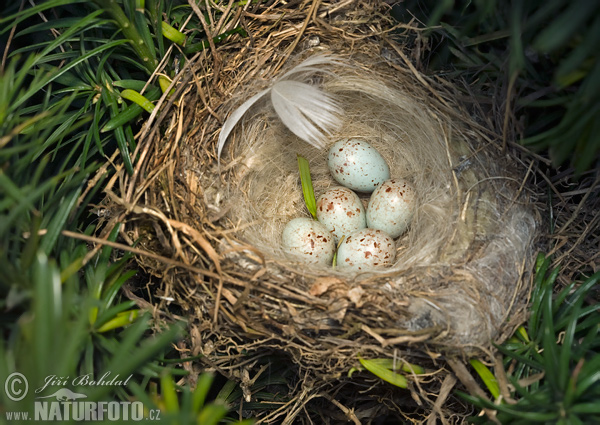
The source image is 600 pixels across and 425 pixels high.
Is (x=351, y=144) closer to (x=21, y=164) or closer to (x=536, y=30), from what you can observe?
(x=536, y=30)

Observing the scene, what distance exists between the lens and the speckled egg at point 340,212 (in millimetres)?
1724

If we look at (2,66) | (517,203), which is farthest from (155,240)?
(517,203)

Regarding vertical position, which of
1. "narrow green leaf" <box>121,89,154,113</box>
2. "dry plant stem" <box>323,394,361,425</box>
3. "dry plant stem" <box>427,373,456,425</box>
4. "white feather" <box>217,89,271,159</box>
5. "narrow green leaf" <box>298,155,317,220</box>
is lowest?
"dry plant stem" <box>323,394,361,425</box>

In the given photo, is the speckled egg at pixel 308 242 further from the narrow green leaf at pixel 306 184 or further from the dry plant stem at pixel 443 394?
the dry plant stem at pixel 443 394

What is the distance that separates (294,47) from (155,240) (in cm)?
77

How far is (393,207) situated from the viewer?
1.65 meters

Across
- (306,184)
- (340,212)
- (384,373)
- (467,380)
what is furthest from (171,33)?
(467,380)

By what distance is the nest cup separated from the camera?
127cm

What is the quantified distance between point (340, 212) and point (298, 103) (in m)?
0.41

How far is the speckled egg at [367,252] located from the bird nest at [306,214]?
58mm

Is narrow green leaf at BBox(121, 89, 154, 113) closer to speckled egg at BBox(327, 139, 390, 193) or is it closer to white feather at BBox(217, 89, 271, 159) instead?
white feather at BBox(217, 89, 271, 159)

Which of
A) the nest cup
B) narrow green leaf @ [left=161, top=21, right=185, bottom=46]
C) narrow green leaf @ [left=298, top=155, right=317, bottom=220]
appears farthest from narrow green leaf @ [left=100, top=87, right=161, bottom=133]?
narrow green leaf @ [left=298, top=155, right=317, bottom=220]

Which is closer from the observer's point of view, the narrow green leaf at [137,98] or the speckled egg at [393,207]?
the narrow green leaf at [137,98]

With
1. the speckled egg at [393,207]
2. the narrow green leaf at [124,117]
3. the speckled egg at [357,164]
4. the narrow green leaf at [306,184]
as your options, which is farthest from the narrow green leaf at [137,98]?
the speckled egg at [393,207]
